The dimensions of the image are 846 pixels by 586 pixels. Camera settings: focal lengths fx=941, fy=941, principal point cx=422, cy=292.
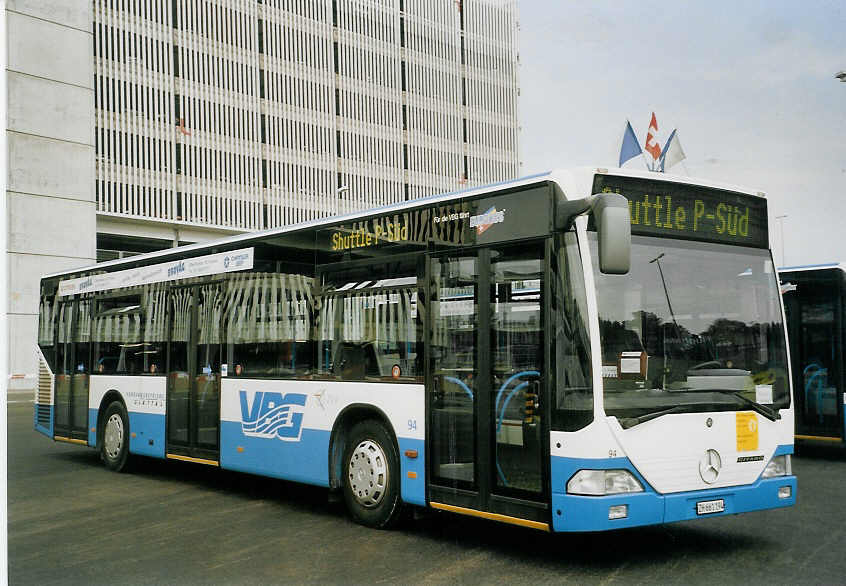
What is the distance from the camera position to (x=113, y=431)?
45.3ft

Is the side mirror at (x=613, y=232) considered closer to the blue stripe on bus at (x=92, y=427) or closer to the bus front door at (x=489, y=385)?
the bus front door at (x=489, y=385)

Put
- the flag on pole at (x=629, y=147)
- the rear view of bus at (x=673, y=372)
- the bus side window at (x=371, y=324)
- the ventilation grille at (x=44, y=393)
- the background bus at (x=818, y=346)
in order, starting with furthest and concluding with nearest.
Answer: the ventilation grille at (x=44, y=393), the flag on pole at (x=629, y=147), the background bus at (x=818, y=346), the bus side window at (x=371, y=324), the rear view of bus at (x=673, y=372)

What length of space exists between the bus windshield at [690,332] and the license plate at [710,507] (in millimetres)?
704

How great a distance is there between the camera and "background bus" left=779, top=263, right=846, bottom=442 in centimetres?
1396

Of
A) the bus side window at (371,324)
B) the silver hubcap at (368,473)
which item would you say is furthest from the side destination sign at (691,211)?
the silver hubcap at (368,473)

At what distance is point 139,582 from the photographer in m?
7.06

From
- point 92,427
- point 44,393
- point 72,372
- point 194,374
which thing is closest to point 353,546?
point 194,374

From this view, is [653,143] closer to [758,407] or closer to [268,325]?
[268,325]

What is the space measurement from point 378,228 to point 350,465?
2331mm

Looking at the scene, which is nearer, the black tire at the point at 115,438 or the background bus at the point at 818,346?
the black tire at the point at 115,438

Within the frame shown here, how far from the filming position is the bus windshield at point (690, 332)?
6.99 meters

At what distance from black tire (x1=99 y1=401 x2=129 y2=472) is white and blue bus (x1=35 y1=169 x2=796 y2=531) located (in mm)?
3758

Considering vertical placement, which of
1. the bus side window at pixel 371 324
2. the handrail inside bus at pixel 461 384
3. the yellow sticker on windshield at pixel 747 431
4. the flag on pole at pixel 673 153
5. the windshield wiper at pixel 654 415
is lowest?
the yellow sticker on windshield at pixel 747 431

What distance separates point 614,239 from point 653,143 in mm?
12218
